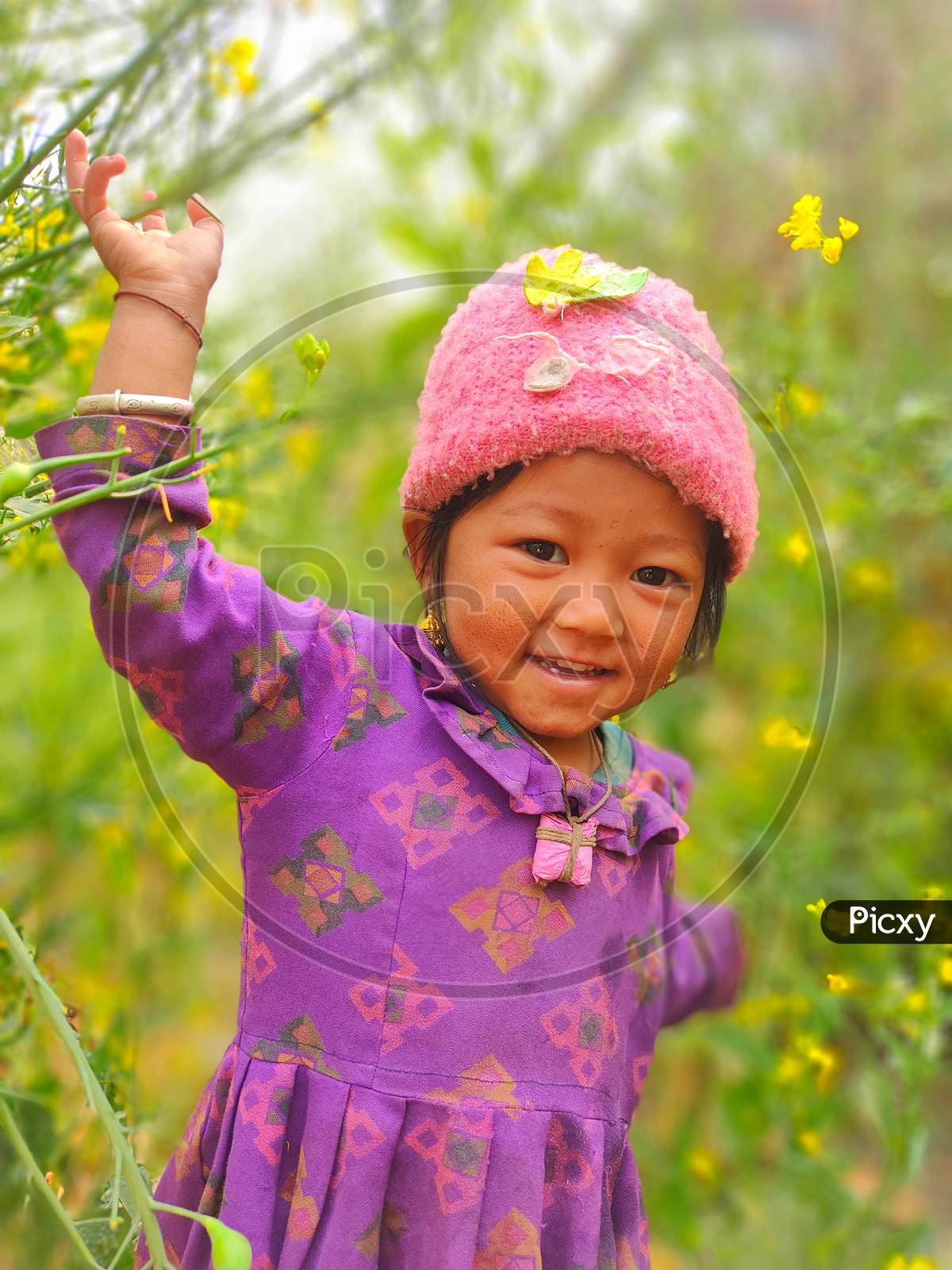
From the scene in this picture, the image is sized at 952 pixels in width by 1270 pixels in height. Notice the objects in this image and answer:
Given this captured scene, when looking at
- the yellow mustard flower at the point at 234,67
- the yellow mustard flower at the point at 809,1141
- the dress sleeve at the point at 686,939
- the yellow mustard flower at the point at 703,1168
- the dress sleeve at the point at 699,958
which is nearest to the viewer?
the dress sleeve at the point at 686,939

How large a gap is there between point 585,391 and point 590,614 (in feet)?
0.46

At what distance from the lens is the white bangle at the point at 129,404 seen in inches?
28.7

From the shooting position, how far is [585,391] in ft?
2.56

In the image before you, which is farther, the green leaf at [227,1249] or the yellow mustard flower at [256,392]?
the yellow mustard flower at [256,392]

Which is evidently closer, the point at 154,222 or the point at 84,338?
the point at 154,222

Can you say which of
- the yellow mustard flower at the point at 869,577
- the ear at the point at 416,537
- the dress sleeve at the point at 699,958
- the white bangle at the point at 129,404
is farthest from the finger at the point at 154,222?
the yellow mustard flower at the point at 869,577

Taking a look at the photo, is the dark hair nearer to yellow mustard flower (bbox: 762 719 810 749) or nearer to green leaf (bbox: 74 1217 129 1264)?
yellow mustard flower (bbox: 762 719 810 749)

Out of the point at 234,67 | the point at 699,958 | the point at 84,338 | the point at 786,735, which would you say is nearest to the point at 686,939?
the point at 699,958

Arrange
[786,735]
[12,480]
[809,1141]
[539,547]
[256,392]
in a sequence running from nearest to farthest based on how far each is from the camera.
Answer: [12,480] < [539,547] < [786,735] < [256,392] < [809,1141]

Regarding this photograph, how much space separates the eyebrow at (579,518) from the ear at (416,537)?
9 centimetres

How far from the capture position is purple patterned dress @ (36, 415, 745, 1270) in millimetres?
751

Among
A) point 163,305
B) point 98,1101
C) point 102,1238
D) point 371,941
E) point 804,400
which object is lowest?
point 102,1238

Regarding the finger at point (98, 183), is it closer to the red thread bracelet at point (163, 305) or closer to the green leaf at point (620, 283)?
the red thread bracelet at point (163, 305)

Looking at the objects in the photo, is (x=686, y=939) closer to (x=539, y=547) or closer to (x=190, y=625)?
(x=539, y=547)
